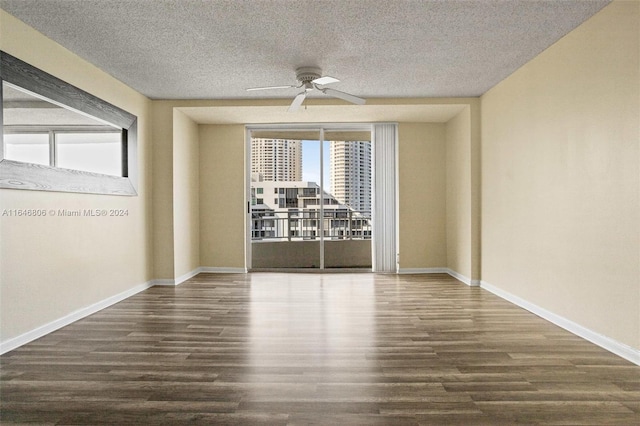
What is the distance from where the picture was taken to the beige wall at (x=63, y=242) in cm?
286

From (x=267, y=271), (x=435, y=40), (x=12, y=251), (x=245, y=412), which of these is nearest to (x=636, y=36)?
(x=435, y=40)

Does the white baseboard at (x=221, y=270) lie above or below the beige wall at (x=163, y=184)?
below

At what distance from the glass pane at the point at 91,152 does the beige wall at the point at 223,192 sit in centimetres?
184

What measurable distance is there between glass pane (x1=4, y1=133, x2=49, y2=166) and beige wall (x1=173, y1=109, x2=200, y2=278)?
6.57 feet

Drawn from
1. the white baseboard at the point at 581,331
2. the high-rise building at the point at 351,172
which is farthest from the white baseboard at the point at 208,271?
the white baseboard at the point at 581,331

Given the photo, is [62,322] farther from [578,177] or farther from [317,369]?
[578,177]

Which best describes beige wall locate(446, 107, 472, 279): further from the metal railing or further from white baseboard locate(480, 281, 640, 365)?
the metal railing

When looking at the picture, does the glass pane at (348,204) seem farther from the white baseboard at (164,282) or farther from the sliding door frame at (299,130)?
the white baseboard at (164,282)

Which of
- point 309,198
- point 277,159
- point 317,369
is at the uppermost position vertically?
point 277,159

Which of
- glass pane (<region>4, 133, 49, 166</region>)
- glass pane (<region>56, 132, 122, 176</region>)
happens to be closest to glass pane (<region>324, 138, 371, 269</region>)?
glass pane (<region>56, 132, 122, 176</region>)

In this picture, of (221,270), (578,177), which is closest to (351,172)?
(221,270)

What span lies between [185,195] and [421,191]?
11.9ft

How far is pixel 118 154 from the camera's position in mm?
4359

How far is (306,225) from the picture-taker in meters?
7.44
